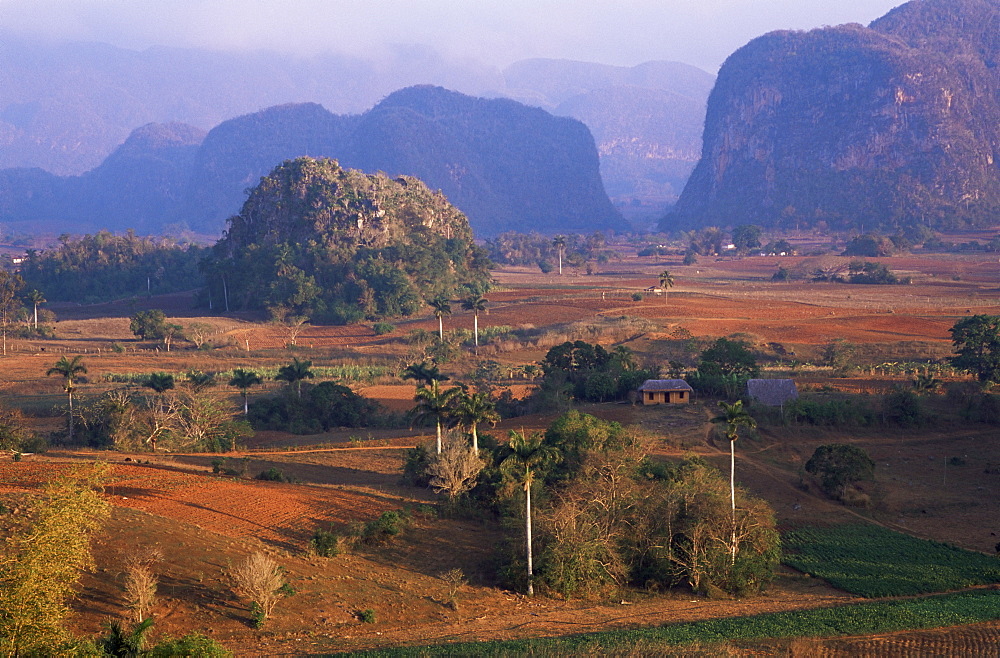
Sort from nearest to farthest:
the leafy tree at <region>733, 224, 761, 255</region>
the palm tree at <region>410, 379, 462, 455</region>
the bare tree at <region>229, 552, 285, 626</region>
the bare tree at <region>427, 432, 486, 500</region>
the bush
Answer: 1. the bare tree at <region>229, 552, 285, 626</region>
2. the bush
3. the bare tree at <region>427, 432, 486, 500</region>
4. the palm tree at <region>410, 379, 462, 455</region>
5. the leafy tree at <region>733, 224, 761, 255</region>

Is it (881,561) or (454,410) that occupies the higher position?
(454,410)

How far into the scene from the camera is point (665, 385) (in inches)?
1516

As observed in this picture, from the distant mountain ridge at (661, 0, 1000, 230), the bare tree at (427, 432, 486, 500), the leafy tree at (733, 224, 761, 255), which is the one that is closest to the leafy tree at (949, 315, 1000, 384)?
the bare tree at (427, 432, 486, 500)

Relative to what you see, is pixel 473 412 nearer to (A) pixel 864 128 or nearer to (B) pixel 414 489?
(B) pixel 414 489

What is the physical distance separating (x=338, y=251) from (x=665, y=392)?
45.4 meters

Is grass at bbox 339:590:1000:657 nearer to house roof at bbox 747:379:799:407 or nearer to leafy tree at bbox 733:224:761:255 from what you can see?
house roof at bbox 747:379:799:407

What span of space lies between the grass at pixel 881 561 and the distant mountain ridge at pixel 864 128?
122755mm

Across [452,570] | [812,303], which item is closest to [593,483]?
[452,570]

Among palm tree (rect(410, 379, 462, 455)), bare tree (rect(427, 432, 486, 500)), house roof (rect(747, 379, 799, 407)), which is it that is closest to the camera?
bare tree (rect(427, 432, 486, 500))

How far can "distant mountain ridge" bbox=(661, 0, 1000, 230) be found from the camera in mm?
144625

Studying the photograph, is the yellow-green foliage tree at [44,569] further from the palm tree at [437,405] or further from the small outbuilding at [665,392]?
the small outbuilding at [665,392]

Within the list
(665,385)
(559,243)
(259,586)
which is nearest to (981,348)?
(665,385)

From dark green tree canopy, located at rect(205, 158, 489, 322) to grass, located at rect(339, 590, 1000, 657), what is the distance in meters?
55.2

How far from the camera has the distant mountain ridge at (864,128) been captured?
14462 cm
